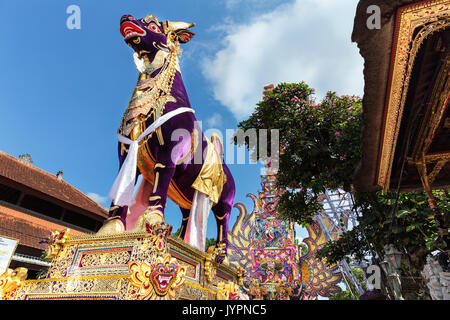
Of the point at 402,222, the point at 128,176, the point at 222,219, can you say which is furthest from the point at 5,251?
the point at 402,222

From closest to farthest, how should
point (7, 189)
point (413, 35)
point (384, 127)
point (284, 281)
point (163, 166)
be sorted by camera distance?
point (413, 35) < point (384, 127) < point (163, 166) < point (284, 281) < point (7, 189)

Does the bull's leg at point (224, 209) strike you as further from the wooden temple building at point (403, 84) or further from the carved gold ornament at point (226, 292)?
the wooden temple building at point (403, 84)

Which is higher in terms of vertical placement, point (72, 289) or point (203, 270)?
point (203, 270)

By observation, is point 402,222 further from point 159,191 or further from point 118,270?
point 118,270

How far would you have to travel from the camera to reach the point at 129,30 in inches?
158

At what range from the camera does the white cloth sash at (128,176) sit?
11.0 ft

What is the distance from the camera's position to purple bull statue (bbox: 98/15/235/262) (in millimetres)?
3484

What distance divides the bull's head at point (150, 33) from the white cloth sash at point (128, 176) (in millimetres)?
1220

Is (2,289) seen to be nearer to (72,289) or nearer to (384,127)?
(72,289)

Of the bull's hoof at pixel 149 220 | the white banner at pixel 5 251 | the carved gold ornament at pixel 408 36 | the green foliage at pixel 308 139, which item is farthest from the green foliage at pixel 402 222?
the white banner at pixel 5 251
